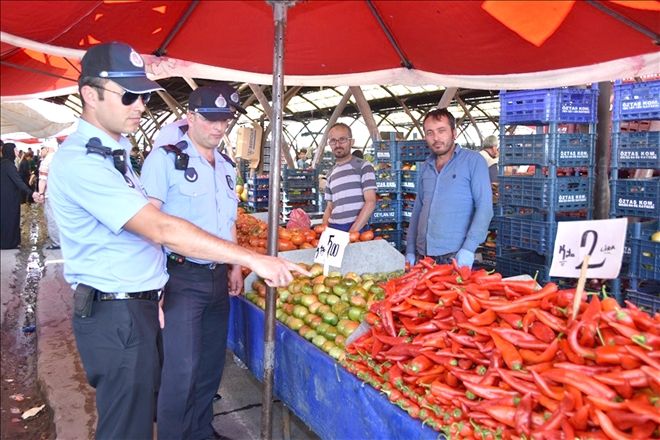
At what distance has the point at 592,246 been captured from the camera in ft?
7.78

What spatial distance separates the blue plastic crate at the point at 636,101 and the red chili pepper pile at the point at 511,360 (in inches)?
142

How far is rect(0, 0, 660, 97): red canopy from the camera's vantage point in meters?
2.96

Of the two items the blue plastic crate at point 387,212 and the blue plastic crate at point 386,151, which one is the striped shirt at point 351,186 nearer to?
the blue plastic crate at point 387,212

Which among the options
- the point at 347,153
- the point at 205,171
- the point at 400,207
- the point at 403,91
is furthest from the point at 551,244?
the point at 403,91

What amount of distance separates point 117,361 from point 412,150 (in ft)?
24.9

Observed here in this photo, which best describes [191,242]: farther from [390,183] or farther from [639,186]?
[390,183]

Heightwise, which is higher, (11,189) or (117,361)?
(11,189)

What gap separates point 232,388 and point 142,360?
2.42 metres

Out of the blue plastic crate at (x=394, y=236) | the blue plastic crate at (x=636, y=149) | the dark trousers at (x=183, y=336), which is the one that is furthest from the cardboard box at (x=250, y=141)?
the dark trousers at (x=183, y=336)

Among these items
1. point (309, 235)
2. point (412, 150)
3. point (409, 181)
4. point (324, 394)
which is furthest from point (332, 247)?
point (412, 150)

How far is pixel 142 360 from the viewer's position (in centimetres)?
222

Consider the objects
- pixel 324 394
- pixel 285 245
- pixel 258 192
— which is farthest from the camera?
pixel 258 192

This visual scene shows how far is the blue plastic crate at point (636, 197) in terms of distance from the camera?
16.6 feet

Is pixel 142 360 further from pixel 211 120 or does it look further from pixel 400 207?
pixel 400 207
